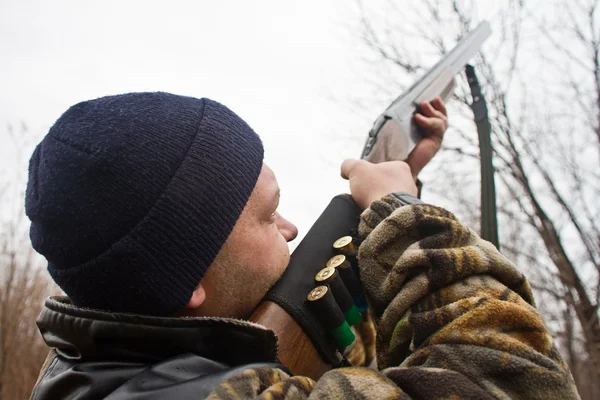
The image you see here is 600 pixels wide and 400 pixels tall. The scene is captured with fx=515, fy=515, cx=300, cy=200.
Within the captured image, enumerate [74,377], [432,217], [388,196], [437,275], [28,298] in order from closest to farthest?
[74,377] → [437,275] → [432,217] → [388,196] → [28,298]

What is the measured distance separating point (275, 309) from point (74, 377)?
0.62 metres

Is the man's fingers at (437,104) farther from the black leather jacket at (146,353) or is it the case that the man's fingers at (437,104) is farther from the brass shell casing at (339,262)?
the black leather jacket at (146,353)

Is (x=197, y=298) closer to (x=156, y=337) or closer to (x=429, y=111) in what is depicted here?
(x=156, y=337)

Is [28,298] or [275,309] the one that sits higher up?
[275,309]

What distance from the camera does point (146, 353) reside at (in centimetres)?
134

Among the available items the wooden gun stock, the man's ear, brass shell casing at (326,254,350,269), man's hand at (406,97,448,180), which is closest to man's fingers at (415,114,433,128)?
man's hand at (406,97,448,180)

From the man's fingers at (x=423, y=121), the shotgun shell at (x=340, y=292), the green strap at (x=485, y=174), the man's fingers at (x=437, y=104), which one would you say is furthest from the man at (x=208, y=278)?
the man's fingers at (x=437, y=104)

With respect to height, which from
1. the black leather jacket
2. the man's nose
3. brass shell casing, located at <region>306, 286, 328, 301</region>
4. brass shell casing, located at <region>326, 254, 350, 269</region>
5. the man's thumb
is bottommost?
the black leather jacket

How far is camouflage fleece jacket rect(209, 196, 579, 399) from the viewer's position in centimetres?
121

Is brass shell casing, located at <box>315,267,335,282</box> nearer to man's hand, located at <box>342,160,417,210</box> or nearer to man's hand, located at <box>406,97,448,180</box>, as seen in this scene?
man's hand, located at <box>342,160,417,210</box>

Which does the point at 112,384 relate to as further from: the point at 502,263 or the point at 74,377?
the point at 502,263

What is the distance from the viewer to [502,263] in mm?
1516

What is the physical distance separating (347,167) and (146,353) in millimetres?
1246

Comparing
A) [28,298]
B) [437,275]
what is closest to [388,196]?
[437,275]
